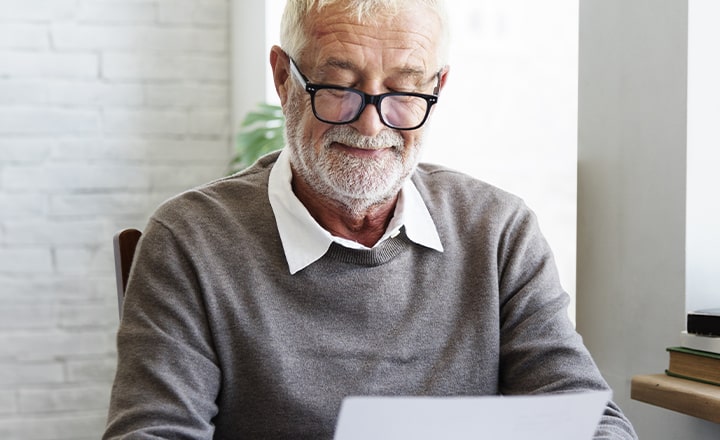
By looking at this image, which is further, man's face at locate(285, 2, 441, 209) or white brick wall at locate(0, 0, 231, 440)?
white brick wall at locate(0, 0, 231, 440)

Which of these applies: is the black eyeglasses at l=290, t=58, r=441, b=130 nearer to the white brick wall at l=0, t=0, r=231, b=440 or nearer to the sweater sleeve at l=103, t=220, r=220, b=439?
the sweater sleeve at l=103, t=220, r=220, b=439

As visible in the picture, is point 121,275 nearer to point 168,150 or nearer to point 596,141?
point 596,141

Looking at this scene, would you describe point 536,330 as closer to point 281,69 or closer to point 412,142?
point 412,142

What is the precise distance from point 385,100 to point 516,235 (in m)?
0.33

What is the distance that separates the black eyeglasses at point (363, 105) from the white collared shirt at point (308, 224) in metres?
0.16

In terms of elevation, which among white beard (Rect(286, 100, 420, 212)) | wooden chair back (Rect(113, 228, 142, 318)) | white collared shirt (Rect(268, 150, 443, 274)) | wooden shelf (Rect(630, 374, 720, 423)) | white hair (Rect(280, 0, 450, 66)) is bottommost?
wooden shelf (Rect(630, 374, 720, 423))

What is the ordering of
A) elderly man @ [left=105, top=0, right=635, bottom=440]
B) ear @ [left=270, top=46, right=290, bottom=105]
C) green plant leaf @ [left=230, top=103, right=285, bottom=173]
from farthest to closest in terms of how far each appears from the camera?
green plant leaf @ [left=230, top=103, right=285, bottom=173] → ear @ [left=270, top=46, right=290, bottom=105] → elderly man @ [left=105, top=0, right=635, bottom=440]

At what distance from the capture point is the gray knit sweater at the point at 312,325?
123 centimetres

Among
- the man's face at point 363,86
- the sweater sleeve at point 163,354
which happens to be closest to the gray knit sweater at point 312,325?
the sweater sleeve at point 163,354

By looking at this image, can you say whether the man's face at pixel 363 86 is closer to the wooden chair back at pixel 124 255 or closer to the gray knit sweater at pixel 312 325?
the gray knit sweater at pixel 312 325

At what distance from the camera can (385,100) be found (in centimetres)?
127

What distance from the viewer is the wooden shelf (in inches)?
48.3

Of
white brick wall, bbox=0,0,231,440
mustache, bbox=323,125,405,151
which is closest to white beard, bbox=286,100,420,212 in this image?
mustache, bbox=323,125,405,151

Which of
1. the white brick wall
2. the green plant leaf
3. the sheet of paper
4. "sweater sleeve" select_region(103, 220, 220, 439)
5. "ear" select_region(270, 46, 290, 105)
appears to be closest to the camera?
the sheet of paper
